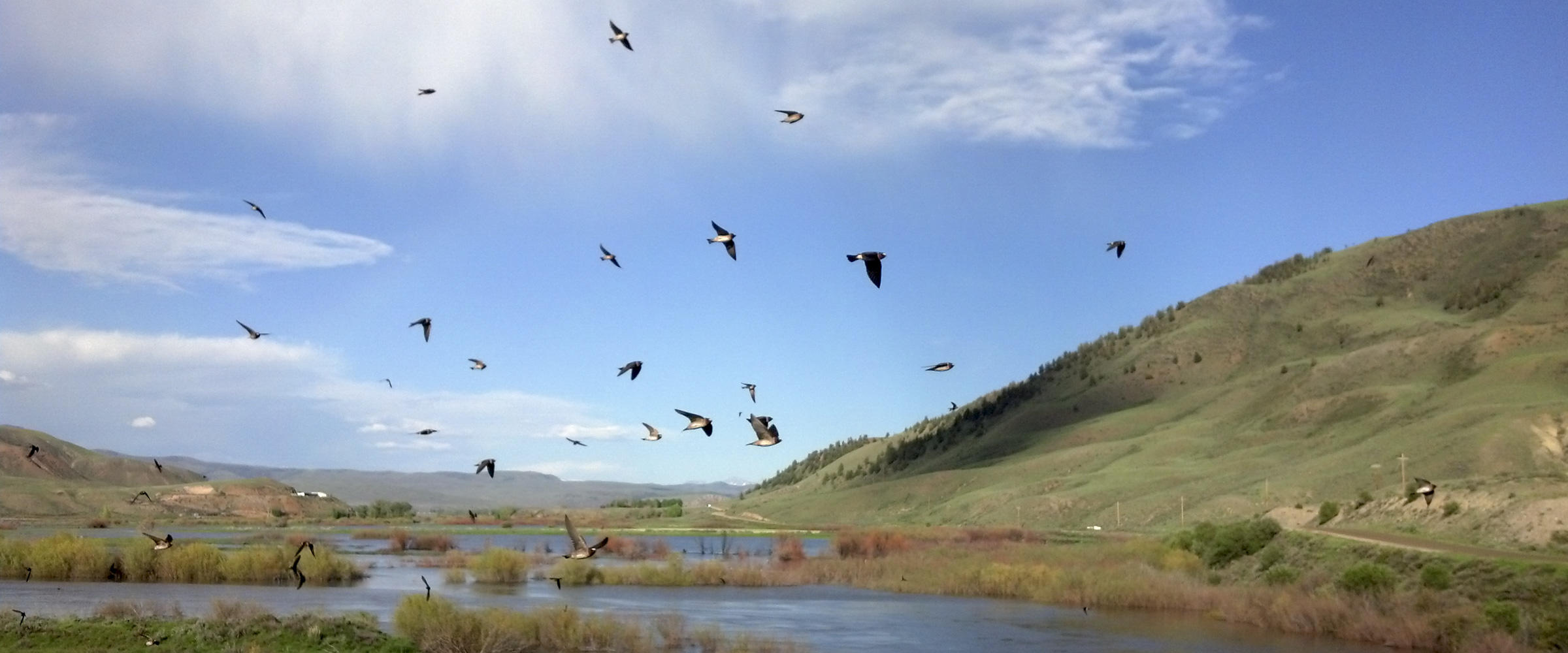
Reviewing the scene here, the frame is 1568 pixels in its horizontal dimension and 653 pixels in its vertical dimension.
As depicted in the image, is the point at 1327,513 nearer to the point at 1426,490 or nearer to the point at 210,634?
the point at 1426,490

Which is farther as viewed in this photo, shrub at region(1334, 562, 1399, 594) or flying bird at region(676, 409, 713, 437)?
shrub at region(1334, 562, 1399, 594)

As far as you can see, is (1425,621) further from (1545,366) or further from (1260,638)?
(1545,366)

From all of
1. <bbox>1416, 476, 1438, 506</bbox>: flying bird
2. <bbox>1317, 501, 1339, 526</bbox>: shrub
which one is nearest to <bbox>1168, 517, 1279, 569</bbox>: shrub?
<bbox>1317, 501, 1339, 526</bbox>: shrub

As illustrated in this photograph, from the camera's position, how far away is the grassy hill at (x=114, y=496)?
151000mm

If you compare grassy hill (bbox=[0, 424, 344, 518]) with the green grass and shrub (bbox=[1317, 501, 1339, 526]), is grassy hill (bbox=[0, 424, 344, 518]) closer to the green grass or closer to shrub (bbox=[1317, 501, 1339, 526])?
the green grass

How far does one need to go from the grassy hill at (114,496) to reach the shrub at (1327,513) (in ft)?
367

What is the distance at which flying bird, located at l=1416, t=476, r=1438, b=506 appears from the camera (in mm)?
51281

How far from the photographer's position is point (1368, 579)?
45812 millimetres

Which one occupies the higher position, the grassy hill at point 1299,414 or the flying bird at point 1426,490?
the grassy hill at point 1299,414

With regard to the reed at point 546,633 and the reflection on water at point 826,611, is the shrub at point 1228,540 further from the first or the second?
the reed at point 546,633

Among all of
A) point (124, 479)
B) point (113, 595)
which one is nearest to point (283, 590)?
point (113, 595)

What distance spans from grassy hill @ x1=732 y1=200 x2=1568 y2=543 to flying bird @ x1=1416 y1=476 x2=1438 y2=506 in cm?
66

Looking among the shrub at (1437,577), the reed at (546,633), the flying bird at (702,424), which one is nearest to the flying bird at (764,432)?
A: the flying bird at (702,424)

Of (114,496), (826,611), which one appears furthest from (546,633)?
(114,496)
